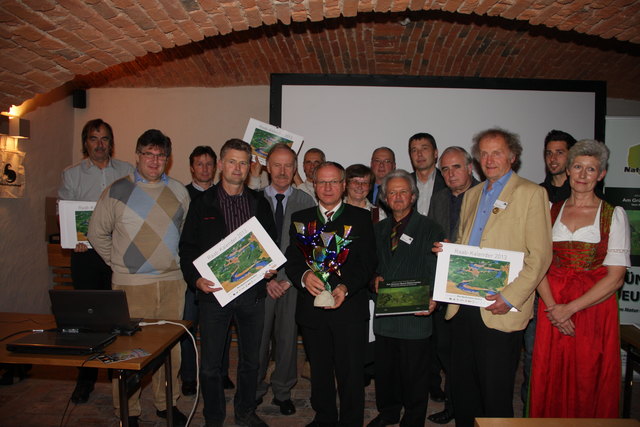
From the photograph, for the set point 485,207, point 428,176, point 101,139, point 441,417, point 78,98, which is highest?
point 78,98

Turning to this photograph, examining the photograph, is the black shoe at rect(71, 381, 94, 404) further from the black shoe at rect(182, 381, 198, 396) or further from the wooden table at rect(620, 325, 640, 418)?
the wooden table at rect(620, 325, 640, 418)

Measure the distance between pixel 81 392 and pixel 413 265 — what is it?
312 cm

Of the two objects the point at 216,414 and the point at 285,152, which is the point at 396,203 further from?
the point at 216,414

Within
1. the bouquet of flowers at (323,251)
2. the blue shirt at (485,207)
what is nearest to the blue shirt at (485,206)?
the blue shirt at (485,207)

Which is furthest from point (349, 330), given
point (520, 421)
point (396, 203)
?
point (520, 421)

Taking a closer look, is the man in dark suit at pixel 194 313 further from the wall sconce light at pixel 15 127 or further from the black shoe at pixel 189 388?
the wall sconce light at pixel 15 127

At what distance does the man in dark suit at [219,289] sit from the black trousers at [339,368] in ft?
1.43

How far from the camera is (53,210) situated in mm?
5664

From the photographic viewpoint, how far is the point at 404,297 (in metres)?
2.82

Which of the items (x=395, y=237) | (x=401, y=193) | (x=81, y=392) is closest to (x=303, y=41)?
(x=401, y=193)

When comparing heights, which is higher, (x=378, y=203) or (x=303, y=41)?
(x=303, y=41)

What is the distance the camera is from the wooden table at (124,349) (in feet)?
7.10

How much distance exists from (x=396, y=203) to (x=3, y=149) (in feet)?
15.0

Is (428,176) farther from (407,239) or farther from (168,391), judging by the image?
(168,391)
